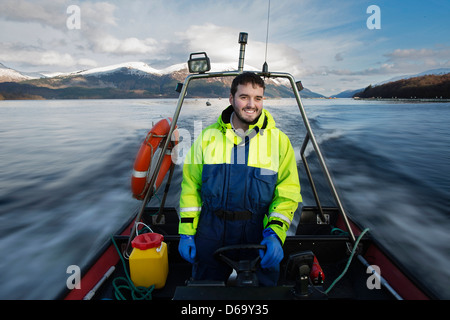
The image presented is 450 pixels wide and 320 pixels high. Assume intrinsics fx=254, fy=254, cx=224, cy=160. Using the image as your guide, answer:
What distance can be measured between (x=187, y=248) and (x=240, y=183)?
56 cm

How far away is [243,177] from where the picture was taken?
5.55ft

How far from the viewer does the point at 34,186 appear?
579cm

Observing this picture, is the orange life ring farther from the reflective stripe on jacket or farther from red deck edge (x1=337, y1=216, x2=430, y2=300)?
red deck edge (x1=337, y1=216, x2=430, y2=300)

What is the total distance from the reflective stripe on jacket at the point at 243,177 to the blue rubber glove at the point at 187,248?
42mm

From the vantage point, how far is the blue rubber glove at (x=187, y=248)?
1697 mm

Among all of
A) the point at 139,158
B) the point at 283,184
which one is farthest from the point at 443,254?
the point at 139,158

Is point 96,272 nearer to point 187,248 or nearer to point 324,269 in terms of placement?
point 187,248

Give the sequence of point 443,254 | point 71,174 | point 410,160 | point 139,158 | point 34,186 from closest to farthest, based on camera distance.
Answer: point 139,158 < point 443,254 < point 34,186 < point 71,174 < point 410,160

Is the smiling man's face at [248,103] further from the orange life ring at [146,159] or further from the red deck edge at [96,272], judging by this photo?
the red deck edge at [96,272]

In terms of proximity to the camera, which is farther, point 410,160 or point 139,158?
point 410,160

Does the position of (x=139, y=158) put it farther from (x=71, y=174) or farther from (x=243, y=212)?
(x=71, y=174)

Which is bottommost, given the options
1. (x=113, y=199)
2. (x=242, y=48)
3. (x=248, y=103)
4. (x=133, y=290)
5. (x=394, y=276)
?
(x=113, y=199)

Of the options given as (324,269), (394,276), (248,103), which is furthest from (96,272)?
(394,276)

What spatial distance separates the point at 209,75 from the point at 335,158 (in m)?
6.99
